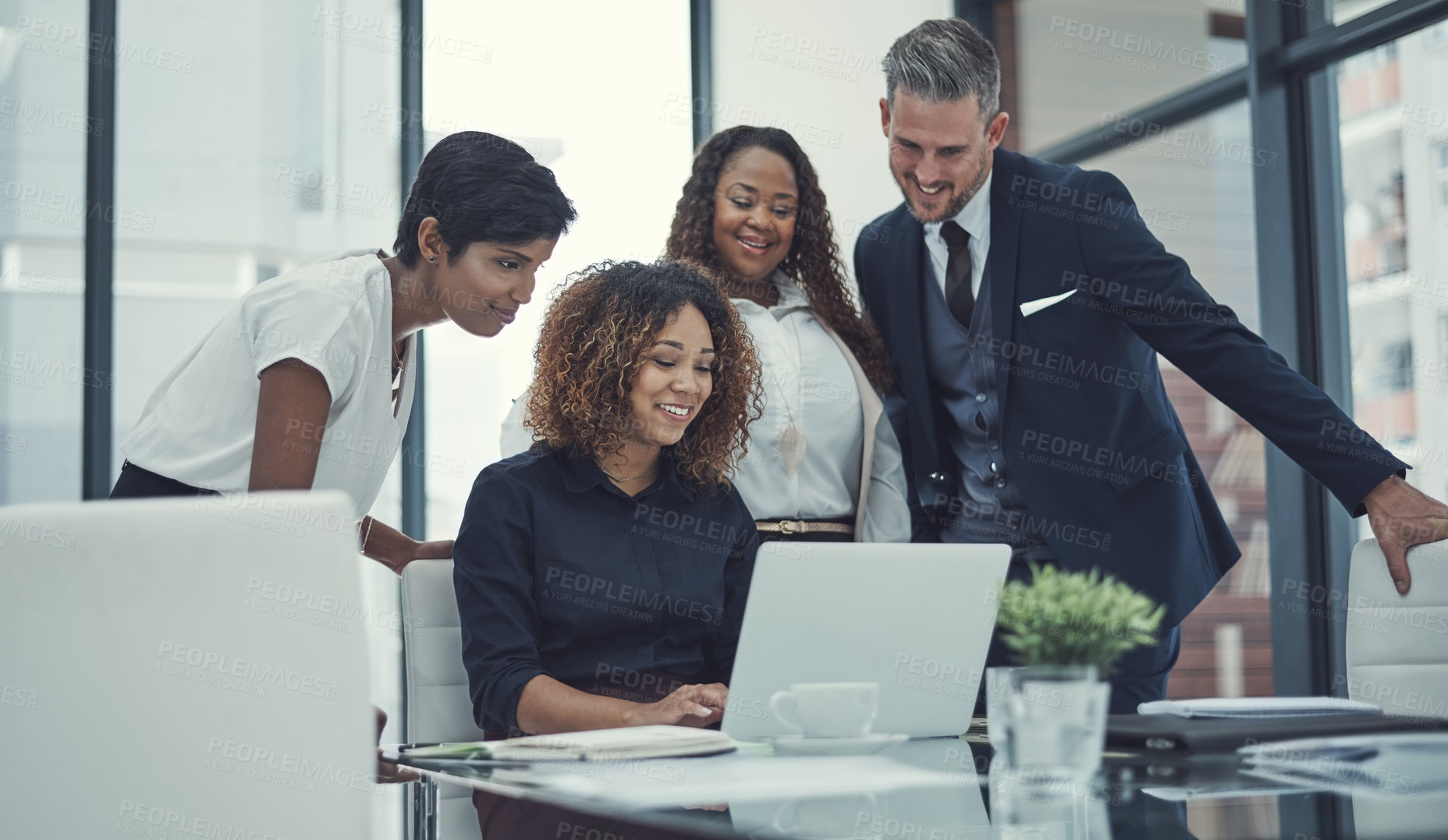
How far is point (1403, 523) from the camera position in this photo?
1.79m

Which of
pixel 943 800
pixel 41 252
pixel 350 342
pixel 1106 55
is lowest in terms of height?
pixel 943 800

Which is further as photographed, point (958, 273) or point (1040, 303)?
point (958, 273)

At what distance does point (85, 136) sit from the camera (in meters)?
3.76

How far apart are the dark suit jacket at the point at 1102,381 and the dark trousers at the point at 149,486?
1277 millimetres

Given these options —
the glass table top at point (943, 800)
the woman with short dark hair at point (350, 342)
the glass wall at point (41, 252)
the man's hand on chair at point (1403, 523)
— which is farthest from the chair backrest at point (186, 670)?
the glass wall at point (41, 252)

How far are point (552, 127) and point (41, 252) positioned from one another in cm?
162

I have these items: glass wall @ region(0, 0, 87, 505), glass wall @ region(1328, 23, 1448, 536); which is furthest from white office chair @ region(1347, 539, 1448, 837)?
glass wall @ region(0, 0, 87, 505)

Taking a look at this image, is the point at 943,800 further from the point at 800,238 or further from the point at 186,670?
the point at 800,238

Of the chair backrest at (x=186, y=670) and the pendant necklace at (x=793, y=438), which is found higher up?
the pendant necklace at (x=793, y=438)

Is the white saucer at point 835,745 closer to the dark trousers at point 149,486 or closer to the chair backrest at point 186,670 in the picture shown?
the chair backrest at point 186,670

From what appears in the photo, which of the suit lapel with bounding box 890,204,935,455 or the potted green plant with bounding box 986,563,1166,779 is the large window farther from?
the potted green plant with bounding box 986,563,1166,779

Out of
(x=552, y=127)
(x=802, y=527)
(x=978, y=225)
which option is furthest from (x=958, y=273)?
(x=552, y=127)

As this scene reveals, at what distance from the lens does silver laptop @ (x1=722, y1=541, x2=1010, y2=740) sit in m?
1.29

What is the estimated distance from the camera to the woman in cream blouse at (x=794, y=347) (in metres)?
2.29
